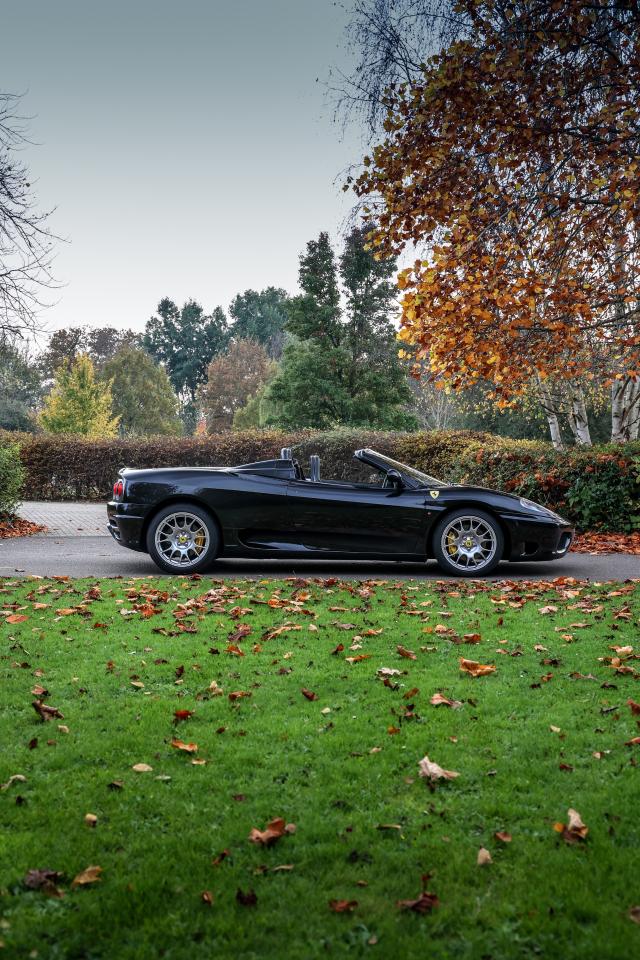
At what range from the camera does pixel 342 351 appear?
3195 cm

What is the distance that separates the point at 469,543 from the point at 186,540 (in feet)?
10.9

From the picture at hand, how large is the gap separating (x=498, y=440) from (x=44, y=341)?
391 inches

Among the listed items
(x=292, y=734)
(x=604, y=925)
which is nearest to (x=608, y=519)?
(x=292, y=734)

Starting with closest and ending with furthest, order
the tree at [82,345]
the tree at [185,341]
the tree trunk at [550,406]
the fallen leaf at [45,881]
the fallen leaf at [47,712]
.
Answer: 1. the fallen leaf at [45,881]
2. the fallen leaf at [47,712]
3. the tree trunk at [550,406]
4. the tree at [82,345]
5. the tree at [185,341]

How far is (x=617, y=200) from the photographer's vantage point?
1013cm

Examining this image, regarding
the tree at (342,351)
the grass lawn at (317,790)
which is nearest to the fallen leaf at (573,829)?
the grass lawn at (317,790)

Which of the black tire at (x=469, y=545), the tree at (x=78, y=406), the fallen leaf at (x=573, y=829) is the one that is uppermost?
the tree at (x=78, y=406)

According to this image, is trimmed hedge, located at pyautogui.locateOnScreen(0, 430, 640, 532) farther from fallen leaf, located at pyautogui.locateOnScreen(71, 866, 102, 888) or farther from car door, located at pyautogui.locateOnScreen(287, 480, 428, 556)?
fallen leaf, located at pyautogui.locateOnScreen(71, 866, 102, 888)

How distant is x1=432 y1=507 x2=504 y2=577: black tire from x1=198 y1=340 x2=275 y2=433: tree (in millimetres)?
54936

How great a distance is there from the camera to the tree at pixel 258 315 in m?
93.1

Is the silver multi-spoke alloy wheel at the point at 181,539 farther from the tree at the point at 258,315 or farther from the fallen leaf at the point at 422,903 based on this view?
the tree at the point at 258,315

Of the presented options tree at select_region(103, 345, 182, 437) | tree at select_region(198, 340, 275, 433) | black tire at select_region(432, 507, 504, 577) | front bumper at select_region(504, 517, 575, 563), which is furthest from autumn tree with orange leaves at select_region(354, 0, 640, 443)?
tree at select_region(198, 340, 275, 433)

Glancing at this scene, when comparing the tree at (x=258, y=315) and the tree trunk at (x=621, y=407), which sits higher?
the tree at (x=258, y=315)

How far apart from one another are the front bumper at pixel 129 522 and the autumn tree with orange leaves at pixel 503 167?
421 cm
